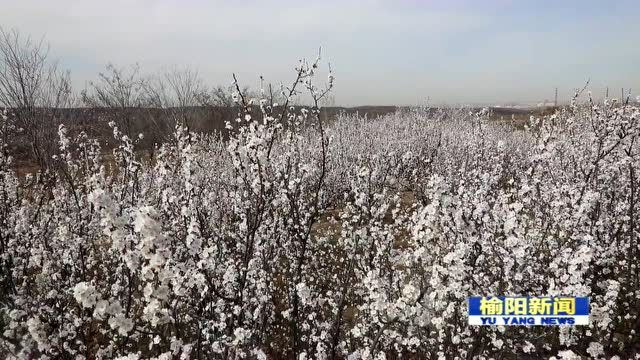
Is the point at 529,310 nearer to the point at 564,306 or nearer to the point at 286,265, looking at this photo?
the point at 564,306

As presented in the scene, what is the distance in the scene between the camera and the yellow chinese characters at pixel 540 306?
185 inches

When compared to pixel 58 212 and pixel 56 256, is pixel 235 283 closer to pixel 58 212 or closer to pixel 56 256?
pixel 56 256

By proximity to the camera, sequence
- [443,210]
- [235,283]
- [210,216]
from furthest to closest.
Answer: [210,216] → [235,283] → [443,210]

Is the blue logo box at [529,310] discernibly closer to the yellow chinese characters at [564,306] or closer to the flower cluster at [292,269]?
the yellow chinese characters at [564,306]

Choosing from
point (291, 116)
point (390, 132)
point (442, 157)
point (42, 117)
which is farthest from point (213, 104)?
point (291, 116)

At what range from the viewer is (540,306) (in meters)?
4.72

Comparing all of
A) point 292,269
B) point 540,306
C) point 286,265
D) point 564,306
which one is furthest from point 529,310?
point 286,265

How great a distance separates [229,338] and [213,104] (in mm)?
38175

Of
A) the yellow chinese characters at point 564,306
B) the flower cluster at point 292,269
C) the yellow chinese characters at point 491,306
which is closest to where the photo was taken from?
the flower cluster at point 292,269

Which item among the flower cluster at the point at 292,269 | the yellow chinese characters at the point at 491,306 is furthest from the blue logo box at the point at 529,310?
the flower cluster at the point at 292,269

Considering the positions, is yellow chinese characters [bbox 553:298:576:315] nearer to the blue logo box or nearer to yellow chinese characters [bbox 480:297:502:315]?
the blue logo box

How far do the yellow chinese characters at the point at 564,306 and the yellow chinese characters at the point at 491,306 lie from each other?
0.77m

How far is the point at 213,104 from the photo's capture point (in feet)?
131

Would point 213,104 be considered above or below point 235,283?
above
